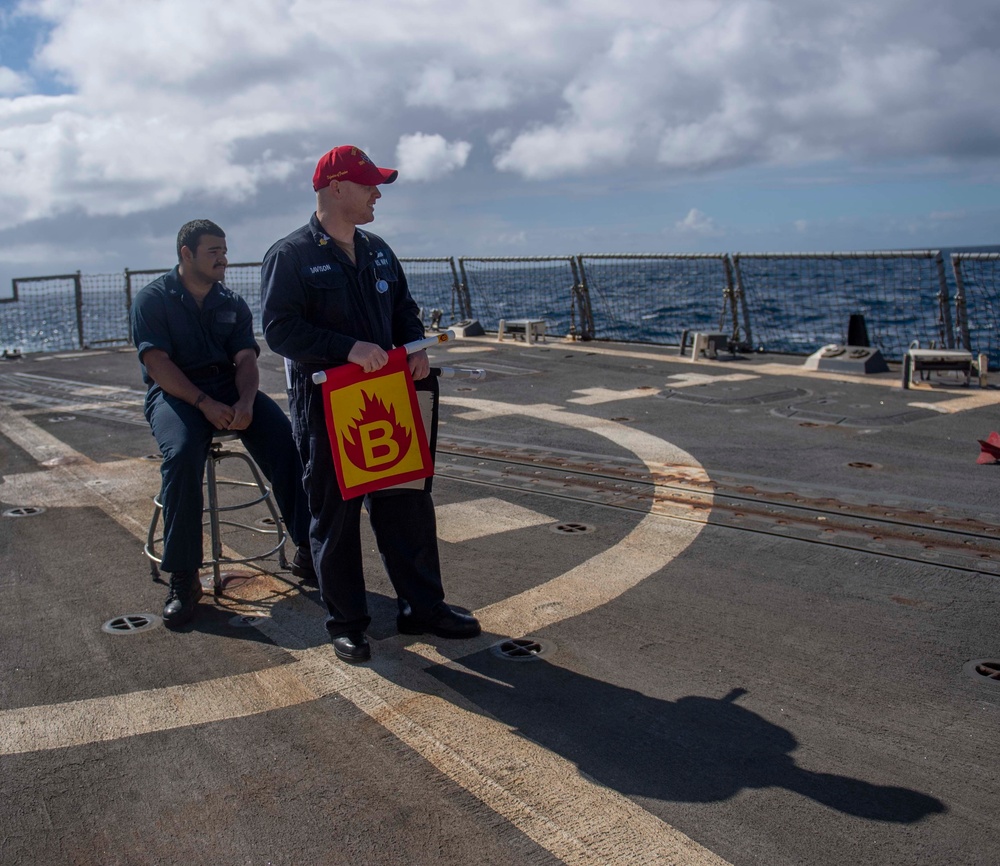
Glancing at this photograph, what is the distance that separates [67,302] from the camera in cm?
2052

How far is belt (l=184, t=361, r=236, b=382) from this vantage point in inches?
198

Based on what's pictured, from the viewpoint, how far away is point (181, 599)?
4547 millimetres

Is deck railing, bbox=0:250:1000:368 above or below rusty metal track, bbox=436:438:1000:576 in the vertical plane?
above

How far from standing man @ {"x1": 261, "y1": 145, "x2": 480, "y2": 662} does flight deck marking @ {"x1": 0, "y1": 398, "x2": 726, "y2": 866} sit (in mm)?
205

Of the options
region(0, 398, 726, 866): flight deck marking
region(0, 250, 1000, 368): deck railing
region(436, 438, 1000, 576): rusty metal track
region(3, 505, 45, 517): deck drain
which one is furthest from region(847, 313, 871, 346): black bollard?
region(3, 505, 45, 517): deck drain

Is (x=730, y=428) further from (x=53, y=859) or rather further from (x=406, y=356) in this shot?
(x=53, y=859)

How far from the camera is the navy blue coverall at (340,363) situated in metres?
4.01

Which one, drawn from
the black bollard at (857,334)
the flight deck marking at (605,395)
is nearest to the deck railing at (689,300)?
the black bollard at (857,334)

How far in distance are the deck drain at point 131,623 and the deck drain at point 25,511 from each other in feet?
7.57

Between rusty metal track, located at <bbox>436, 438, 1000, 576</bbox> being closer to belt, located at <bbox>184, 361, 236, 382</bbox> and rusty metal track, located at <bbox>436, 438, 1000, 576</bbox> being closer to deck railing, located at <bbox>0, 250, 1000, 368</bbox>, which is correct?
belt, located at <bbox>184, 361, 236, 382</bbox>

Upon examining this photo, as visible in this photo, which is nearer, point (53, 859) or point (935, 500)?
point (53, 859)

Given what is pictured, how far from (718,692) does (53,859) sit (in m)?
2.33

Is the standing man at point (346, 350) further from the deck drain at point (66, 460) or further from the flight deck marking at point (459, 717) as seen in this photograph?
the deck drain at point (66, 460)

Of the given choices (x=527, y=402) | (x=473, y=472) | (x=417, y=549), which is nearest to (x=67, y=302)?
(x=527, y=402)
